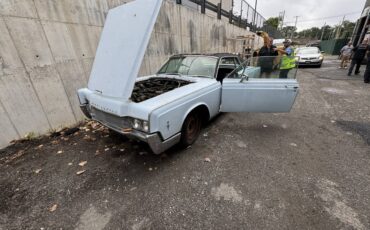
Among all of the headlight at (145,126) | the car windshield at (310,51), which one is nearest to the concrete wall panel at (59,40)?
the headlight at (145,126)

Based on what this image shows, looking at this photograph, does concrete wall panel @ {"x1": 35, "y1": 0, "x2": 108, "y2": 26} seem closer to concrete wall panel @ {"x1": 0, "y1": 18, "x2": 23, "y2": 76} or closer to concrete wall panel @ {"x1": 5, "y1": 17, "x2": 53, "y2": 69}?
concrete wall panel @ {"x1": 5, "y1": 17, "x2": 53, "y2": 69}

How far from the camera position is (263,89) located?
3084 millimetres

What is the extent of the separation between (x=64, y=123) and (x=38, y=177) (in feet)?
5.38

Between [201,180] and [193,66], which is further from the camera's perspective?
[193,66]

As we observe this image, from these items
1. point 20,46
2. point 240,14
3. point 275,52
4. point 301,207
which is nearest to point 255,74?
point 301,207

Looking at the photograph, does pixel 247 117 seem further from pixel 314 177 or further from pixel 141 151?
pixel 141 151

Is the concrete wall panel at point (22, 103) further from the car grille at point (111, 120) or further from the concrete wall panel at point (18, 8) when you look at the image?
the car grille at point (111, 120)

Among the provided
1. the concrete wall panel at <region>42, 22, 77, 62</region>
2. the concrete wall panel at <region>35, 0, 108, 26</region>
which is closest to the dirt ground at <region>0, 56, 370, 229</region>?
the concrete wall panel at <region>42, 22, 77, 62</region>

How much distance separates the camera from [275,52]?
577 centimetres

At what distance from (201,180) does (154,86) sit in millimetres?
1922

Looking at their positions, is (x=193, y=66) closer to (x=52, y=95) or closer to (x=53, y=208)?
(x=52, y=95)

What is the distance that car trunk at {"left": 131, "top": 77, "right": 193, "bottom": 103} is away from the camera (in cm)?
272

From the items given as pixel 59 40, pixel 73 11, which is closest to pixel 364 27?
pixel 73 11

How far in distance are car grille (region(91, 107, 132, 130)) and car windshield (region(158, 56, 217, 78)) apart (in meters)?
1.77
